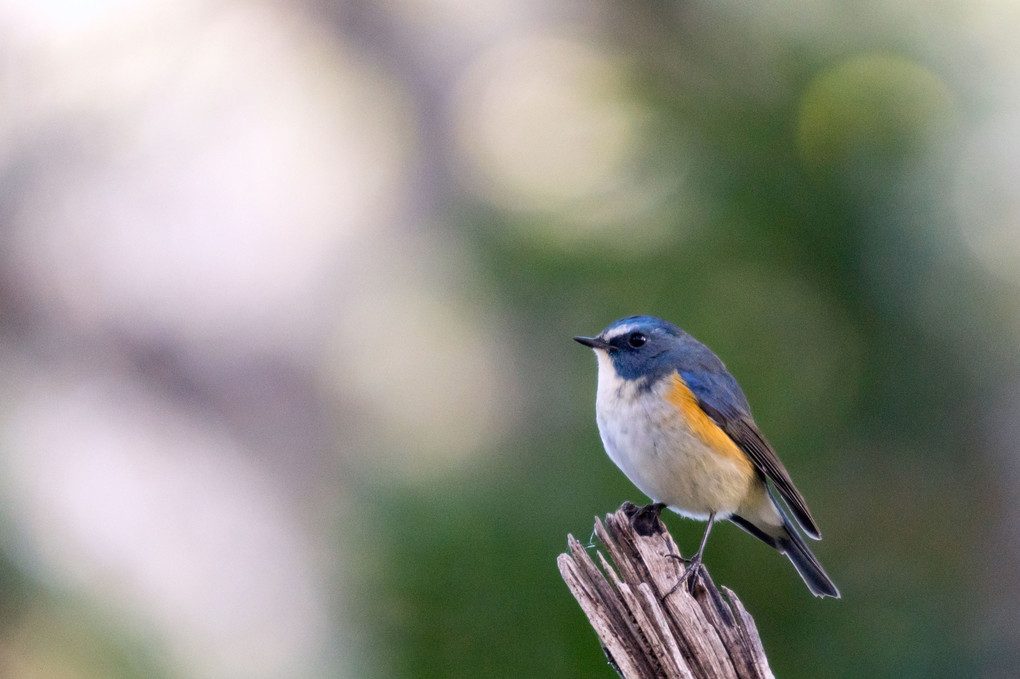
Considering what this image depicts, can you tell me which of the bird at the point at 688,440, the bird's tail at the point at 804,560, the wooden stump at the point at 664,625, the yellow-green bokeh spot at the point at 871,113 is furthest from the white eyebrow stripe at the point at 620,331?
the yellow-green bokeh spot at the point at 871,113

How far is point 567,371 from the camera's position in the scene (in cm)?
394

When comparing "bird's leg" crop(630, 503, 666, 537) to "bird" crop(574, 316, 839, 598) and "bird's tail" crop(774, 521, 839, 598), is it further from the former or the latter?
"bird's tail" crop(774, 521, 839, 598)

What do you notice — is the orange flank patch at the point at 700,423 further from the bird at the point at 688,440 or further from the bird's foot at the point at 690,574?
the bird's foot at the point at 690,574

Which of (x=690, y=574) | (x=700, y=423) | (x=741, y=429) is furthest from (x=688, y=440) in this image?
(x=690, y=574)

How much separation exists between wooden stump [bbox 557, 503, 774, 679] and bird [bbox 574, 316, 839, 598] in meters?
0.44

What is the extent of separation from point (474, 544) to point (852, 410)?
4.97ft

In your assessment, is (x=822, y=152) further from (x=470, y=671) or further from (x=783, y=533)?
(x=470, y=671)

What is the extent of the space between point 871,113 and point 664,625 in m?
2.63

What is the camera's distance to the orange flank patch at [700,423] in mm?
2676

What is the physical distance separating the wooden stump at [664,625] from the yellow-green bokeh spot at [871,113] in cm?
230

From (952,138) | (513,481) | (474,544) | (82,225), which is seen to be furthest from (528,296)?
(82,225)

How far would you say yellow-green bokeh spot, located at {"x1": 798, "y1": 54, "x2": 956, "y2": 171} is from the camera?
12.3ft

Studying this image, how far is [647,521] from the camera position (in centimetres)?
254

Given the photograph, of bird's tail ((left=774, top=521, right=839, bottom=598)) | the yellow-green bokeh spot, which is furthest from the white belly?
the yellow-green bokeh spot
